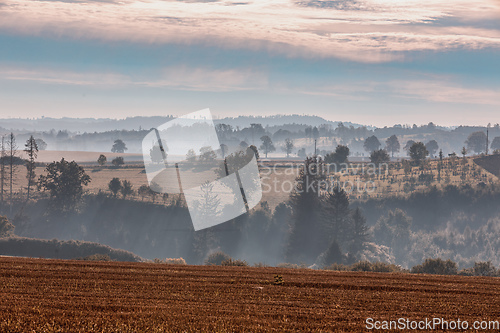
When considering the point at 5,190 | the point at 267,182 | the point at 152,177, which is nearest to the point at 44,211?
the point at 5,190

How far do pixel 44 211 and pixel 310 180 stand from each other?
65.7 metres

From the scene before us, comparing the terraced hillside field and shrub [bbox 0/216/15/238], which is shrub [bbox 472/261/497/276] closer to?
the terraced hillside field

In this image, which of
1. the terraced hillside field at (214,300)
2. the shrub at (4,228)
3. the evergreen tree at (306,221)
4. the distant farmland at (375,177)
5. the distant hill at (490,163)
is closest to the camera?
the terraced hillside field at (214,300)

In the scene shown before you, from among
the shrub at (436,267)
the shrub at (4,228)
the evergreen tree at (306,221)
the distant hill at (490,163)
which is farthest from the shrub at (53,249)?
the distant hill at (490,163)

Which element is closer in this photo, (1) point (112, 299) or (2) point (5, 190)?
(1) point (112, 299)

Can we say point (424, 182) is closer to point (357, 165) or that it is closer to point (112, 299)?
point (357, 165)

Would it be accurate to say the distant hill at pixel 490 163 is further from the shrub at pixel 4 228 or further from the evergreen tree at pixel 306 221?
the shrub at pixel 4 228

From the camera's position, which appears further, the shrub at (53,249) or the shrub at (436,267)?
the shrub at (53,249)

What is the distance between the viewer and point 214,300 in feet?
61.4

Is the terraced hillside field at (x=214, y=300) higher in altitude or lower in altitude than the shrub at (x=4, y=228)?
higher

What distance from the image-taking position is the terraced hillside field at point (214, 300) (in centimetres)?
1468

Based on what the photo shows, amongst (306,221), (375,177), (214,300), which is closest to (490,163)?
(375,177)

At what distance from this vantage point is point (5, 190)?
124m

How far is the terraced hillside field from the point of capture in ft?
48.2
